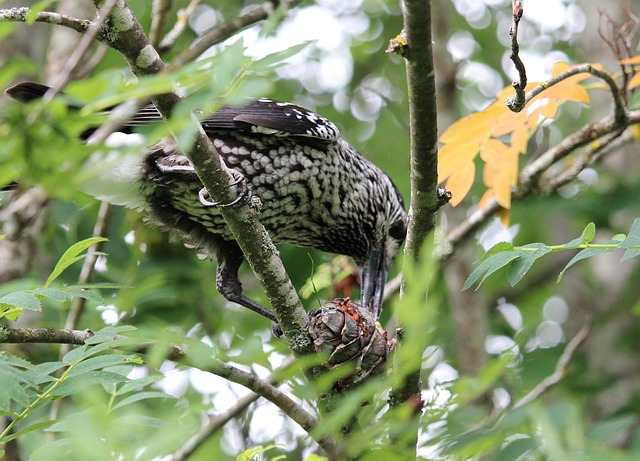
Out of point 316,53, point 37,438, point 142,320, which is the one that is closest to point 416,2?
point 37,438

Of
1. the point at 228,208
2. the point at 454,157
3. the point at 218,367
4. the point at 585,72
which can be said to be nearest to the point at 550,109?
the point at 585,72

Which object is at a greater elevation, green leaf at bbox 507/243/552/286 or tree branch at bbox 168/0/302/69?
tree branch at bbox 168/0/302/69

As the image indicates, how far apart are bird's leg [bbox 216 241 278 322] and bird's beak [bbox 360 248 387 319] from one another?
2.14 ft

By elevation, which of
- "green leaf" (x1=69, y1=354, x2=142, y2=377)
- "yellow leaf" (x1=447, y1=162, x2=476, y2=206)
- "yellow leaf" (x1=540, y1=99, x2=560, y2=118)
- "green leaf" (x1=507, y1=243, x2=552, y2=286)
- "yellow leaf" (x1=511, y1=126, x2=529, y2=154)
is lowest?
"green leaf" (x1=507, y1=243, x2=552, y2=286)

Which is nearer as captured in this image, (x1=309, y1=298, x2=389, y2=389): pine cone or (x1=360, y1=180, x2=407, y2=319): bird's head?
(x1=309, y1=298, x2=389, y2=389): pine cone

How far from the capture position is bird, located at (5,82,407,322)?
355 cm

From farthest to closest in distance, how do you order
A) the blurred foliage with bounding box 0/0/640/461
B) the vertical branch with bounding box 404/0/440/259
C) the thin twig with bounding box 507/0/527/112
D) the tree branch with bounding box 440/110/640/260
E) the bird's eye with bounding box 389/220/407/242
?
the bird's eye with bounding box 389/220/407/242, the tree branch with bounding box 440/110/640/260, the thin twig with bounding box 507/0/527/112, the vertical branch with bounding box 404/0/440/259, the blurred foliage with bounding box 0/0/640/461

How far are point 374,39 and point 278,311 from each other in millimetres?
4742

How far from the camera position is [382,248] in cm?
431

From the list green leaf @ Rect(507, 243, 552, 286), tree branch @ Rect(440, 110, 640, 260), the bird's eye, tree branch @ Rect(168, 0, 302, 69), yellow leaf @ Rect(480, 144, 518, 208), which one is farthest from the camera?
the bird's eye

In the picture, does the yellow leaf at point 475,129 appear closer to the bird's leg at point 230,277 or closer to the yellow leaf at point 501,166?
the yellow leaf at point 501,166

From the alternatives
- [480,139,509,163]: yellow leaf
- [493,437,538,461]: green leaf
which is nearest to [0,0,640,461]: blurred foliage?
[493,437,538,461]: green leaf

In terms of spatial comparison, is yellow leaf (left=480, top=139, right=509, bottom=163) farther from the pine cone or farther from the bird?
the pine cone

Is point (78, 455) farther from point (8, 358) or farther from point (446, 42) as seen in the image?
point (446, 42)
